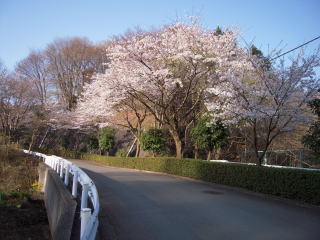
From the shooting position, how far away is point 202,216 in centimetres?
696

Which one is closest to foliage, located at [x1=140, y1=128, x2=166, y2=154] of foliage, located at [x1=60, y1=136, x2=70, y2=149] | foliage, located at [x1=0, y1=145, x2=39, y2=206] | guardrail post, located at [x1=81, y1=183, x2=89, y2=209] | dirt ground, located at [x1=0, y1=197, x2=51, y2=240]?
foliage, located at [x1=0, y1=145, x2=39, y2=206]

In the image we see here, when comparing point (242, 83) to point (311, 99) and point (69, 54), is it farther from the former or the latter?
point (69, 54)

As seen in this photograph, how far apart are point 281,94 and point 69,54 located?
38.3m

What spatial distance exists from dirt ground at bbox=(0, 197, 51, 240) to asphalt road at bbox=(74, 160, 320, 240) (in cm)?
184

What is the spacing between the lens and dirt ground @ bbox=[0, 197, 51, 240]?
295 inches

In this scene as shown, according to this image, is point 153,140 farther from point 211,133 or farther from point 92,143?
point 92,143

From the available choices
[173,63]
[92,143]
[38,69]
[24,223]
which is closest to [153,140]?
[173,63]

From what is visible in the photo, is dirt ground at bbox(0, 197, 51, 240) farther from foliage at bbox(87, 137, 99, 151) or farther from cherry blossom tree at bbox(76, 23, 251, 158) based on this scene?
foliage at bbox(87, 137, 99, 151)

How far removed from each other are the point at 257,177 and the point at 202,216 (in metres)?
4.32

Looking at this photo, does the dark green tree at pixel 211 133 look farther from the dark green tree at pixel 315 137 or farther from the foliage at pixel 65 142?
the foliage at pixel 65 142

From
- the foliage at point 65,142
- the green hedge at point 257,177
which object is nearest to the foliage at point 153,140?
the green hedge at point 257,177

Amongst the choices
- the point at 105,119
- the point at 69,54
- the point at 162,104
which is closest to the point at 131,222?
the point at 162,104

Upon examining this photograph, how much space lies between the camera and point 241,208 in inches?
318

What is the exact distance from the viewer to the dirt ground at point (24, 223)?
749cm
